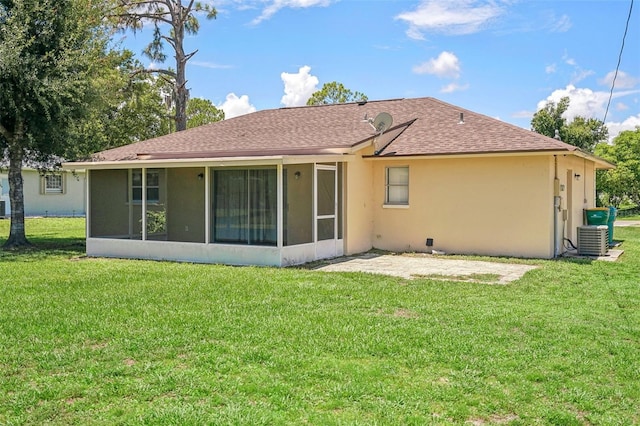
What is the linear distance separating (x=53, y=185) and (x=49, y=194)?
2.01 feet

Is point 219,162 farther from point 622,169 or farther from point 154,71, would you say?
point 622,169

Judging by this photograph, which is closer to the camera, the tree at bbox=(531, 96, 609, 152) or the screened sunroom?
the screened sunroom

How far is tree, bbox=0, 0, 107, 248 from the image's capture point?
1437 centimetres

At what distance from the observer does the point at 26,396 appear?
443 cm

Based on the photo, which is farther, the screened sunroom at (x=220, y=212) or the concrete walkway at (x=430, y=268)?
the screened sunroom at (x=220, y=212)

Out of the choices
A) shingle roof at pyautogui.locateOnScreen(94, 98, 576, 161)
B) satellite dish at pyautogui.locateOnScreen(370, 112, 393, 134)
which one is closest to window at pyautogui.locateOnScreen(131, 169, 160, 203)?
shingle roof at pyautogui.locateOnScreen(94, 98, 576, 161)

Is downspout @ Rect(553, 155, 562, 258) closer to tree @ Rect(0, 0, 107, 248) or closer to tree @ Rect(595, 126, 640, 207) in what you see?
tree @ Rect(0, 0, 107, 248)

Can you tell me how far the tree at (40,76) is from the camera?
1437cm

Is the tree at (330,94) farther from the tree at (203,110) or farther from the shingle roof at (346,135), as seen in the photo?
the shingle roof at (346,135)

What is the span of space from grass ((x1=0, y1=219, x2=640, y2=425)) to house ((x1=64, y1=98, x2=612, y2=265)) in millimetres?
3229

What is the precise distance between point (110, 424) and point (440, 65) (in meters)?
22.4

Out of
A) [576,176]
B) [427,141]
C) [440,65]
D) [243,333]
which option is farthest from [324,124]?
[243,333]

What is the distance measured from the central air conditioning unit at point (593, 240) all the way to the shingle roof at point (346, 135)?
2336 millimetres

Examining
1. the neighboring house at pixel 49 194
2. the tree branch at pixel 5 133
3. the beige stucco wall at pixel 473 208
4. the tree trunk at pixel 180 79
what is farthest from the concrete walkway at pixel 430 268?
the neighboring house at pixel 49 194
